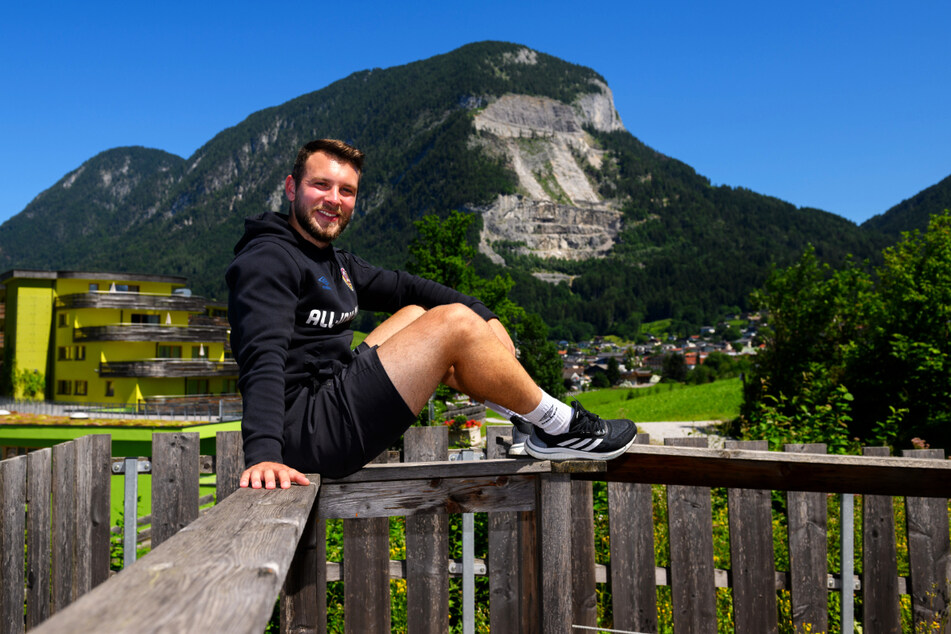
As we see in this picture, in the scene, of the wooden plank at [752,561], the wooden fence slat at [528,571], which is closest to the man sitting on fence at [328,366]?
the wooden fence slat at [528,571]

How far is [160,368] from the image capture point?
39188mm

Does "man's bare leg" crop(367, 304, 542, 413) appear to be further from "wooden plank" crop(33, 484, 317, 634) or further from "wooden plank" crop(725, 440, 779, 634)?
"wooden plank" crop(725, 440, 779, 634)

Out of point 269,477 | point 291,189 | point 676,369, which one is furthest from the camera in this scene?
point 676,369

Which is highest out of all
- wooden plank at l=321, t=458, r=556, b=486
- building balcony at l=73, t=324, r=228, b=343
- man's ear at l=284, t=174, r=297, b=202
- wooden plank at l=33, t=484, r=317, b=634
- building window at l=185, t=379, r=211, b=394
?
Answer: building balcony at l=73, t=324, r=228, b=343

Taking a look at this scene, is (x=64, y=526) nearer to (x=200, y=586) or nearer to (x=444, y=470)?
(x=444, y=470)

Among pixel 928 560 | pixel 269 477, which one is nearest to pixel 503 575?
pixel 269 477

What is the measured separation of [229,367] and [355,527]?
43163 mm

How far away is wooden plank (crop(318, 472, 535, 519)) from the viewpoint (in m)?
2.71

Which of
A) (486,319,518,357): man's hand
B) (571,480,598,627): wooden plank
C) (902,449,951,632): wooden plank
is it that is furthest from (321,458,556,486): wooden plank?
(902,449,951,632): wooden plank

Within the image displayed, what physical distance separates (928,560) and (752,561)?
1059 millimetres

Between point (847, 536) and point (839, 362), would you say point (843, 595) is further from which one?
point (839, 362)

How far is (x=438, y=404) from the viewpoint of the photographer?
2212 centimetres

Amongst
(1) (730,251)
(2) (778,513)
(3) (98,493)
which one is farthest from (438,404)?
(1) (730,251)

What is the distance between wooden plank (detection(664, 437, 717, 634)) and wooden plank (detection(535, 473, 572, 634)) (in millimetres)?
1038
